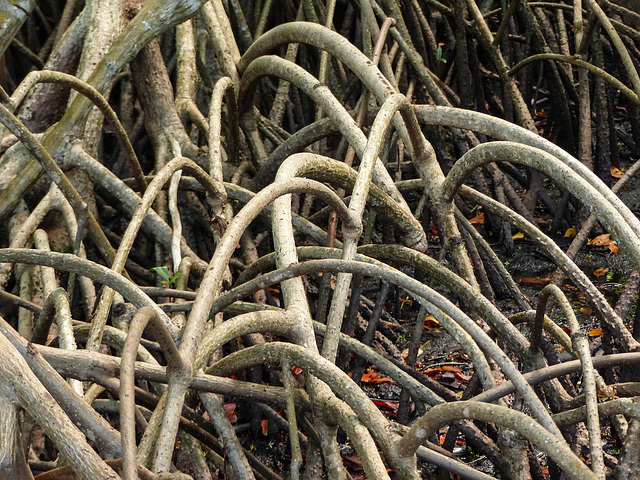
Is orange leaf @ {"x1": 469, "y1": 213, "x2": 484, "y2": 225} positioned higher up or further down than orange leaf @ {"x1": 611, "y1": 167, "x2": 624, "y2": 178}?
further down

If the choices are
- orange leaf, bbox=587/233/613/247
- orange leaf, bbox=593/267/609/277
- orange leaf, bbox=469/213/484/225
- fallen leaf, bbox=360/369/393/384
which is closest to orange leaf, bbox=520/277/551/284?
orange leaf, bbox=593/267/609/277

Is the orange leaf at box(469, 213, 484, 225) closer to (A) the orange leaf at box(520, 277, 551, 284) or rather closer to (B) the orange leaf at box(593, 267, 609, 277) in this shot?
(A) the orange leaf at box(520, 277, 551, 284)

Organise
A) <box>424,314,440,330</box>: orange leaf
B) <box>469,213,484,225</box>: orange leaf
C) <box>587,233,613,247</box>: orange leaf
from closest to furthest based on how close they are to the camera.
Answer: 1. <box>424,314,440,330</box>: orange leaf
2. <box>587,233,613,247</box>: orange leaf
3. <box>469,213,484,225</box>: orange leaf

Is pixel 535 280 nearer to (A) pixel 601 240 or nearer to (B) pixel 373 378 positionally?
(A) pixel 601 240

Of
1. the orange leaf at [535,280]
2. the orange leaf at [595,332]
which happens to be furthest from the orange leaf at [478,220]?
the orange leaf at [595,332]

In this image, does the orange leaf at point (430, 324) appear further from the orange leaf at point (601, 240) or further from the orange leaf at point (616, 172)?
the orange leaf at point (616, 172)

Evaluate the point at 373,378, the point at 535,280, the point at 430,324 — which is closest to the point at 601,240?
the point at 535,280

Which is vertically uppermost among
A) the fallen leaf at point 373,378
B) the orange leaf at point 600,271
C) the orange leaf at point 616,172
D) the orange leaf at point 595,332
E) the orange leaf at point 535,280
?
the orange leaf at point 616,172

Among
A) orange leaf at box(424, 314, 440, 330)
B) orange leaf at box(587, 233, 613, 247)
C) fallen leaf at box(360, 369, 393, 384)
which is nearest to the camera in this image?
fallen leaf at box(360, 369, 393, 384)

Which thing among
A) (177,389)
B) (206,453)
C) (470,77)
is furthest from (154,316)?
(470,77)

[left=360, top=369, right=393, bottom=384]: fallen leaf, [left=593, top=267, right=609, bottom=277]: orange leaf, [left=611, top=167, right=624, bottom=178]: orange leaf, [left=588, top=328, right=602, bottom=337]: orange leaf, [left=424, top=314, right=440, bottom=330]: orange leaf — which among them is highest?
[left=611, top=167, right=624, bottom=178]: orange leaf

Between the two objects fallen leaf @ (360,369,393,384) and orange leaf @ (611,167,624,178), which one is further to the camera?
orange leaf @ (611,167,624,178)

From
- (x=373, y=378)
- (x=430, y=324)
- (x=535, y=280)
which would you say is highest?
(x=535, y=280)

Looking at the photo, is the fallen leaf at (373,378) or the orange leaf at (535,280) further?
the orange leaf at (535,280)
